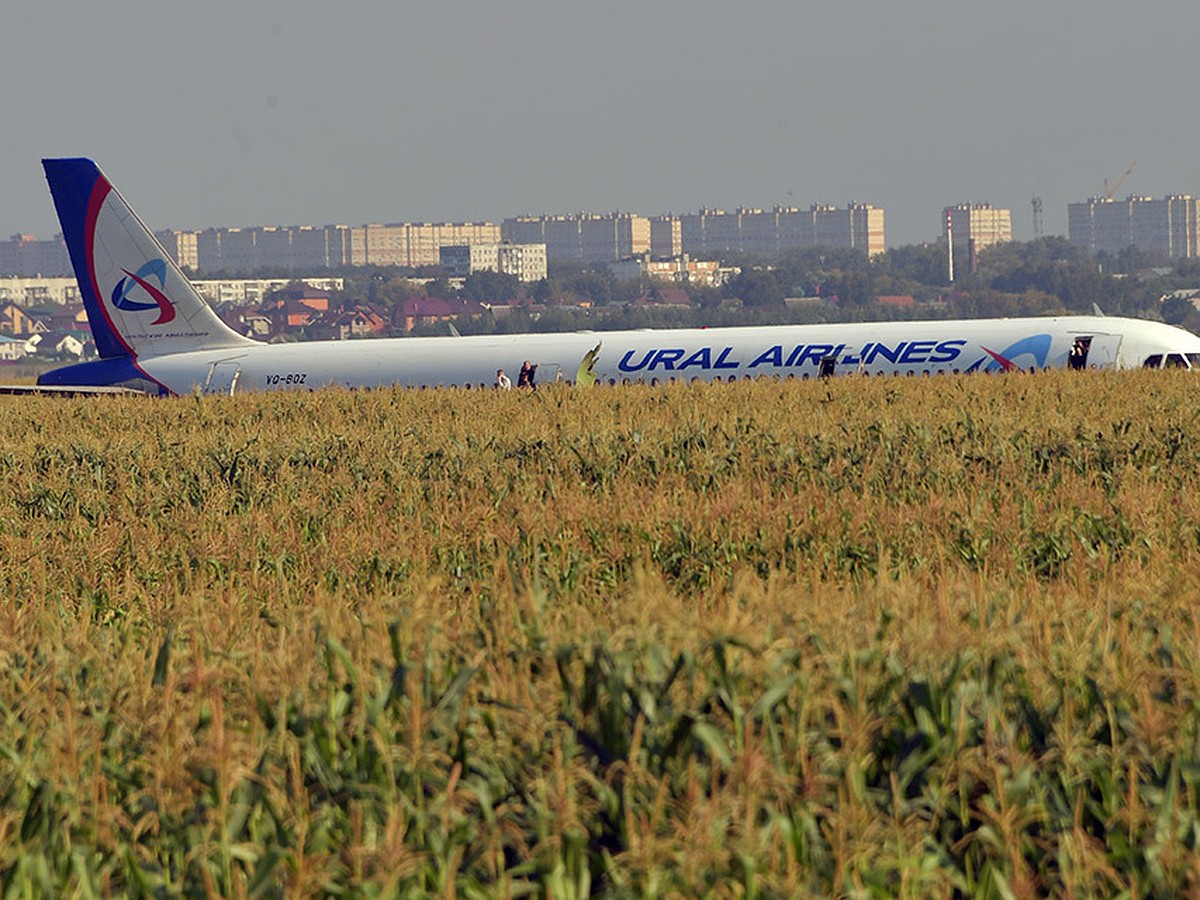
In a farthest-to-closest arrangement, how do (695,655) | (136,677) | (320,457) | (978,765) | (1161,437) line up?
(320,457), (1161,437), (136,677), (695,655), (978,765)

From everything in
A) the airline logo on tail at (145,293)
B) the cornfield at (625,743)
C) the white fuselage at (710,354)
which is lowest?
the cornfield at (625,743)

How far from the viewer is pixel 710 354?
4875cm

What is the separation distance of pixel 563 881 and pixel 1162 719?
2834 mm

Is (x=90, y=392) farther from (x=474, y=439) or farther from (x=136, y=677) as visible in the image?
(x=136, y=677)

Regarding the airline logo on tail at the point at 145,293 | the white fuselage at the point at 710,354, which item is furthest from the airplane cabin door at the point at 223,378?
the airline logo on tail at the point at 145,293

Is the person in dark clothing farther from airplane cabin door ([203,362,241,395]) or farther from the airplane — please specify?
airplane cabin door ([203,362,241,395])

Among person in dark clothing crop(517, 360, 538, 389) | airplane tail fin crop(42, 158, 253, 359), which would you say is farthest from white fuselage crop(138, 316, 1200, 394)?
airplane tail fin crop(42, 158, 253, 359)

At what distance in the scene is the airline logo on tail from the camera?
2217 inches

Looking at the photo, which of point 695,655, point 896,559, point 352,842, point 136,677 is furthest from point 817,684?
point 896,559

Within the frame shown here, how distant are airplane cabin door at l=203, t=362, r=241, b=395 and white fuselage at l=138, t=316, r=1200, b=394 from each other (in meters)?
0.03

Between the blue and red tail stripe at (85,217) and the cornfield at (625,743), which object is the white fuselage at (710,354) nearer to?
the blue and red tail stripe at (85,217)

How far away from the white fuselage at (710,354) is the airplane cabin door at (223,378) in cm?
3

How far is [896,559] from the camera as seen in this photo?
1623 centimetres

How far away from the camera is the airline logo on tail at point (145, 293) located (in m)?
56.3
